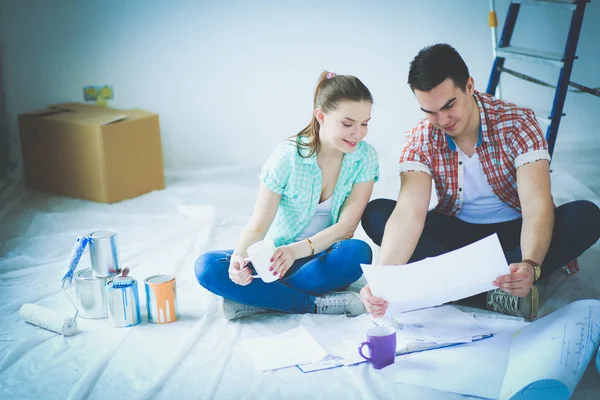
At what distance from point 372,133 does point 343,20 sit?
0.59 m

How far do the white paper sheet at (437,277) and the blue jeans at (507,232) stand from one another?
0.35 metres

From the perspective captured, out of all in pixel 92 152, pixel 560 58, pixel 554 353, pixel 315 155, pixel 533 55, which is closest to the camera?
pixel 554 353

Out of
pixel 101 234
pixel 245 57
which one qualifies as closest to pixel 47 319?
pixel 101 234

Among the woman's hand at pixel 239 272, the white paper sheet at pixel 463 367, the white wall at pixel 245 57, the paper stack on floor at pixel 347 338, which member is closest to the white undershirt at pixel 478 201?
the paper stack on floor at pixel 347 338

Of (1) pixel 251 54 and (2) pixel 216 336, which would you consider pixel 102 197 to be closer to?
(1) pixel 251 54

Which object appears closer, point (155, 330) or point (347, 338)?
point (347, 338)

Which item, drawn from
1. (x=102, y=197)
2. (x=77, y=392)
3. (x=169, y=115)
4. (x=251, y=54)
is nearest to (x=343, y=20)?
(x=251, y=54)

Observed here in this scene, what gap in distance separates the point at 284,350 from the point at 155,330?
394mm

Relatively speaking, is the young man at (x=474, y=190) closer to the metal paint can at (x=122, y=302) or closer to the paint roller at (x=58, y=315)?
the metal paint can at (x=122, y=302)

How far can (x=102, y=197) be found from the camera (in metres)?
3.21

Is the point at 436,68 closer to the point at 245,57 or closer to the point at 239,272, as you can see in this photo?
the point at 239,272

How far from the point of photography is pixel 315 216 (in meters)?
2.12

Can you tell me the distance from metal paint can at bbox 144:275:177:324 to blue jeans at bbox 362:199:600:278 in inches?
23.9

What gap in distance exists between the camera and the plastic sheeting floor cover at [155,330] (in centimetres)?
167
